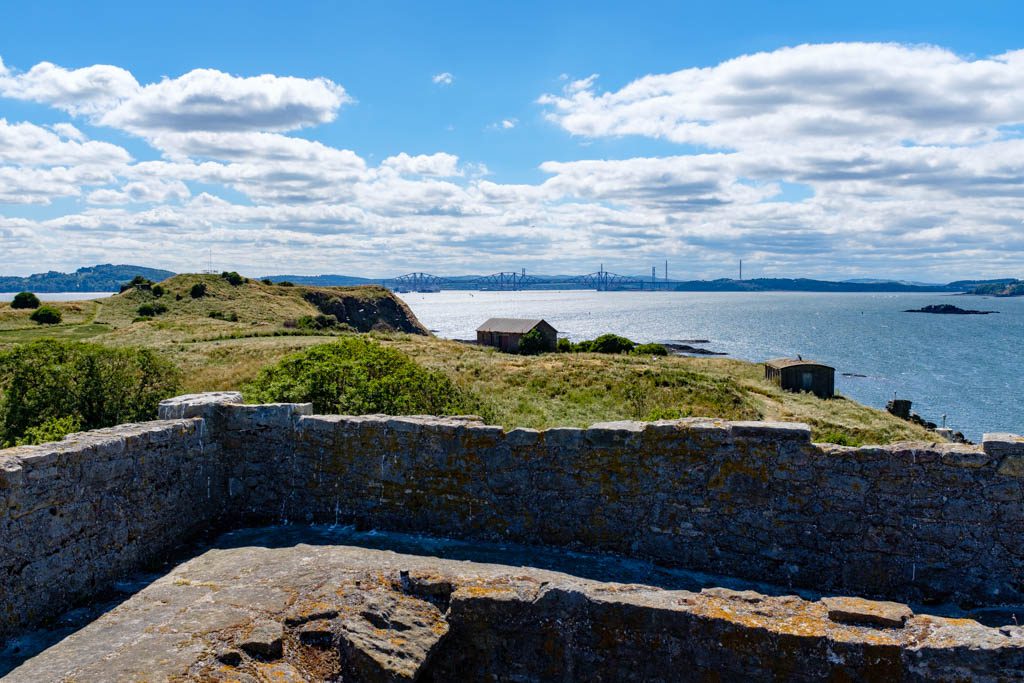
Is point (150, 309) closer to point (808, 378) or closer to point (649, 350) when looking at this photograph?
point (649, 350)

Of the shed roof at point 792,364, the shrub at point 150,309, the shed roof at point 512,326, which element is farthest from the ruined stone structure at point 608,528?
the shrub at point 150,309

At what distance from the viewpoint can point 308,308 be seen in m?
82.6

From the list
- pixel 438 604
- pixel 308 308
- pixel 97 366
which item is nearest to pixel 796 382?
pixel 97 366

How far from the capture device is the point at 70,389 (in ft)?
53.3

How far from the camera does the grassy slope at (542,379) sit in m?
30.4

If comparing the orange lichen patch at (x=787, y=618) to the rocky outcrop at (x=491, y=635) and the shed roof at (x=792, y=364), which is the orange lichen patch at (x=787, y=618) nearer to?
the rocky outcrop at (x=491, y=635)

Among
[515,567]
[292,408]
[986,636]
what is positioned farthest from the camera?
[292,408]

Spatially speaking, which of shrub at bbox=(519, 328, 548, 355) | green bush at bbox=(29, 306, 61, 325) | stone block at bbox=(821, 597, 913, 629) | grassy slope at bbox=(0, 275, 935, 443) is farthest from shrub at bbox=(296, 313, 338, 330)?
stone block at bbox=(821, 597, 913, 629)

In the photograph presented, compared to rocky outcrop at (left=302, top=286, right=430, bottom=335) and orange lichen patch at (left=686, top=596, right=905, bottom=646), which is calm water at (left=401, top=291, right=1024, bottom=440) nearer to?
rocky outcrop at (left=302, top=286, right=430, bottom=335)

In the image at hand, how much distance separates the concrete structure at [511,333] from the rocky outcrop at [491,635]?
5462cm

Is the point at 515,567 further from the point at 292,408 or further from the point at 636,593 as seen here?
the point at 292,408

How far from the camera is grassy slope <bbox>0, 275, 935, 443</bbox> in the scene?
3039cm

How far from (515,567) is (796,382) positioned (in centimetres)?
4773

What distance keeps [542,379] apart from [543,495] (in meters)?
30.3
